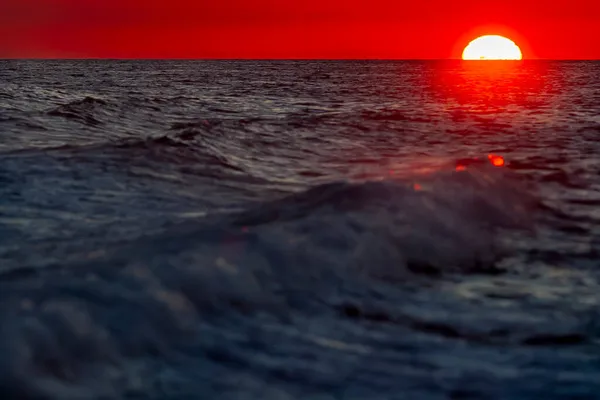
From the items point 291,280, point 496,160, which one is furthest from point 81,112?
point 291,280

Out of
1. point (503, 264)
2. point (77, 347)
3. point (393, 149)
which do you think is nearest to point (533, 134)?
point (393, 149)

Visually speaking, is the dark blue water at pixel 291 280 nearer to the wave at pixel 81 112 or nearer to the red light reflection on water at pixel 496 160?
the red light reflection on water at pixel 496 160

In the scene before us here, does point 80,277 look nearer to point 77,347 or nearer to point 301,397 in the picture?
point 77,347

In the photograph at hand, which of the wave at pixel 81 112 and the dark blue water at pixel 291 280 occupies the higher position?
the wave at pixel 81 112

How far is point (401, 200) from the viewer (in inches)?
335

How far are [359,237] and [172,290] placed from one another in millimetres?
2450

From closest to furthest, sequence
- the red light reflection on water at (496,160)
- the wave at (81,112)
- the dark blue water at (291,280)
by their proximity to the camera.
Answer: the dark blue water at (291,280) < the red light reflection on water at (496,160) < the wave at (81,112)

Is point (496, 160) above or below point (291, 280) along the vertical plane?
above

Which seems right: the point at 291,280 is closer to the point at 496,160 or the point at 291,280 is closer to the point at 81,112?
the point at 496,160

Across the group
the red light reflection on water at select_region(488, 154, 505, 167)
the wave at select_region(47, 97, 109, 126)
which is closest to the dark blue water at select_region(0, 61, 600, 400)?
the red light reflection on water at select_region(488, 154, 505, 167)

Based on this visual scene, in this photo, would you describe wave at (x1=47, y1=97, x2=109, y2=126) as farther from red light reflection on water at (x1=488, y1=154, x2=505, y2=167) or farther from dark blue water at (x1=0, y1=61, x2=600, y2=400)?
red light reflection on water at (x1=488, y1=154, x2=505, y2=167)

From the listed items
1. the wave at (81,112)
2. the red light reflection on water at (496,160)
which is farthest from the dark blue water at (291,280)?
the wave at (81,112)

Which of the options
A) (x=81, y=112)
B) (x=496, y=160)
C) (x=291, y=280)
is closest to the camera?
(x=291, y=280)

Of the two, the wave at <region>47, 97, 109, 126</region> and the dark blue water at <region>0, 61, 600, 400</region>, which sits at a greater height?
the wave at <region>47, 97, 109, 126</region>
